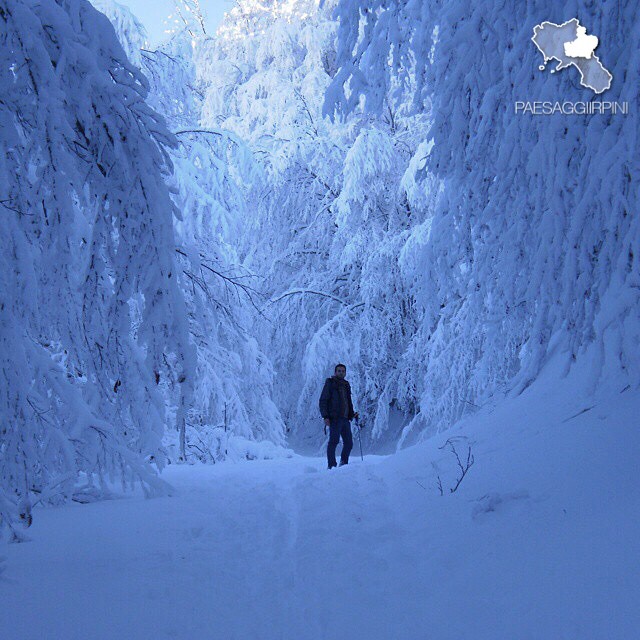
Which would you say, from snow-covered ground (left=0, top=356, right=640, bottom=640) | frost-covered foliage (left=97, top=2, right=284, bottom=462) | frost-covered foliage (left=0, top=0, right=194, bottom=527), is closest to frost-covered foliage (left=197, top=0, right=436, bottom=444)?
frost-covered foliage (left=97, top=2, right=284, bottom=462)

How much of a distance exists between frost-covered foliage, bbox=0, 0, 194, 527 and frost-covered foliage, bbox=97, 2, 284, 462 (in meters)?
4.49

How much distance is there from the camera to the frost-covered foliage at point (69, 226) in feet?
8.04

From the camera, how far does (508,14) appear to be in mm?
3361

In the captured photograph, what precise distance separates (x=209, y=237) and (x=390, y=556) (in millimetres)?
7298

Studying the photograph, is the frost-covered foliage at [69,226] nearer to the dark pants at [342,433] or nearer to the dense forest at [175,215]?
the dense forest at [175,215]

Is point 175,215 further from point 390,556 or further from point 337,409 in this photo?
point 337,409

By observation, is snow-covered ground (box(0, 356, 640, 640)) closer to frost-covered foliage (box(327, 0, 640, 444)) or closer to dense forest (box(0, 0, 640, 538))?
dense forest (box(0, 0, 640, 538))

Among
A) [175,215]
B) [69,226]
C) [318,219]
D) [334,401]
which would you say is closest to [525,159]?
[175,215]

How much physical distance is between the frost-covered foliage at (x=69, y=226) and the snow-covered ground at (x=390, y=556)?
544mm

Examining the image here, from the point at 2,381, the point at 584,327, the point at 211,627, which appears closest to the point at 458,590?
the point at 211,627

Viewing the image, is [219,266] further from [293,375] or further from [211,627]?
[211,627]

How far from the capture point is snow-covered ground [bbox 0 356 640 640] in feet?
7.97

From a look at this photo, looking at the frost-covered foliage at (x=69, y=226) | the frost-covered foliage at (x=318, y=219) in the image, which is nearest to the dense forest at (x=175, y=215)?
the frost-covered foliage at (x=69, y=226)

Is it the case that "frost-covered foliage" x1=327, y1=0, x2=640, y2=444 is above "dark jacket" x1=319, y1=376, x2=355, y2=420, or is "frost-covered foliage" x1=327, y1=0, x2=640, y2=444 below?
above
